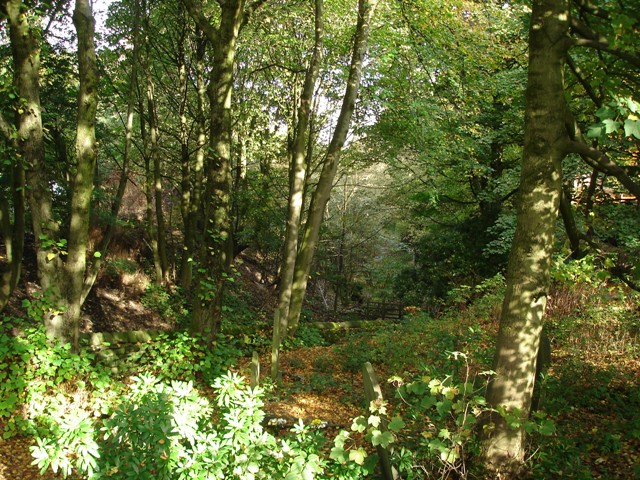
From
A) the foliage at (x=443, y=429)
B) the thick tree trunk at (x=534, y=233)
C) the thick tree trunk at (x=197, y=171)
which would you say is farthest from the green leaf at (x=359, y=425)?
the thick tree trunk at (x=197, y=171)

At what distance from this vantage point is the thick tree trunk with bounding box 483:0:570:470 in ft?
12.1

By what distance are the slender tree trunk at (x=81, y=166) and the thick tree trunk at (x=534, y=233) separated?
5644mm

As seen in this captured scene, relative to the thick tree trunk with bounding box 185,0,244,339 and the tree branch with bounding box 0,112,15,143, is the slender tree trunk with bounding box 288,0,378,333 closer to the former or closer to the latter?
the thick tree trunk with bounding box 185,0,244,339

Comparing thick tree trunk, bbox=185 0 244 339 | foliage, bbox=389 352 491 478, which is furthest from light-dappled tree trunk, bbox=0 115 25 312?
foliage, bbox=389 352 491 478

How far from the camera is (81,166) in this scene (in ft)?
21.1

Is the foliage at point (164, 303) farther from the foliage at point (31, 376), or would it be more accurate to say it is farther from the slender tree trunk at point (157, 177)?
the foliage at point (31, 376)

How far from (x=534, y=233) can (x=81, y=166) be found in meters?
5.90

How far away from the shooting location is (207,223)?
7602mm

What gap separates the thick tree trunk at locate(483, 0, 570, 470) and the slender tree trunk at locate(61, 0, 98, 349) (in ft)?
18.5

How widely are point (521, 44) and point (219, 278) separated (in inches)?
455

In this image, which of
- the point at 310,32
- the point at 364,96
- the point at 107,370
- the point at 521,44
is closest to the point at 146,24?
the point at 310,32

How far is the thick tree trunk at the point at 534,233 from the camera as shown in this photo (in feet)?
12.1

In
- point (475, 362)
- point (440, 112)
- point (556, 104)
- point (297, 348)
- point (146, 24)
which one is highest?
point (146, 24)

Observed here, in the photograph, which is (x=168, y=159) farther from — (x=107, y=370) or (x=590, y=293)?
(x=590, y=293)
